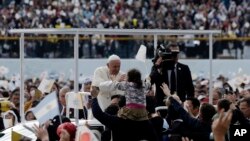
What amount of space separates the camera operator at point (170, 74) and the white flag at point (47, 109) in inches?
109

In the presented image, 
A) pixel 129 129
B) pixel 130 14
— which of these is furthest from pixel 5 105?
pixel 130 14

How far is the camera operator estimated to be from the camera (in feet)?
50.4

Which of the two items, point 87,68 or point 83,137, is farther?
point 87,68

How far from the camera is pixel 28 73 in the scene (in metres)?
32.8

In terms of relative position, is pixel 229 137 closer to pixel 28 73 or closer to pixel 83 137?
pixel 83 137

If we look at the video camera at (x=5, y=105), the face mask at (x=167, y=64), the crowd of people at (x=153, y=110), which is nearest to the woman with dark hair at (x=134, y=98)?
the crowd of people at (x=153, y=110)

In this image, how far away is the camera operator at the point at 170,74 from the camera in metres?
15.4

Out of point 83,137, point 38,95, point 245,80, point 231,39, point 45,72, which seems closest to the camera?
point 83,137

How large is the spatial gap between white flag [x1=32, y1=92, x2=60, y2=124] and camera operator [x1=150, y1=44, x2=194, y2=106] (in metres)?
2.77

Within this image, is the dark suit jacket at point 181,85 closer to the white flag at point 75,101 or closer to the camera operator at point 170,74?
the camera operator at point 170,74

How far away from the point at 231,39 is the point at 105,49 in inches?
171

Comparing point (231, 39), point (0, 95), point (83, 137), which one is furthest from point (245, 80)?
point (83, 137)

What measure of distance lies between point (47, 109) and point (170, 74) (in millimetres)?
3521

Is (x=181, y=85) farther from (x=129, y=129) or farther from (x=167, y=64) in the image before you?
(x=129, y=129)
